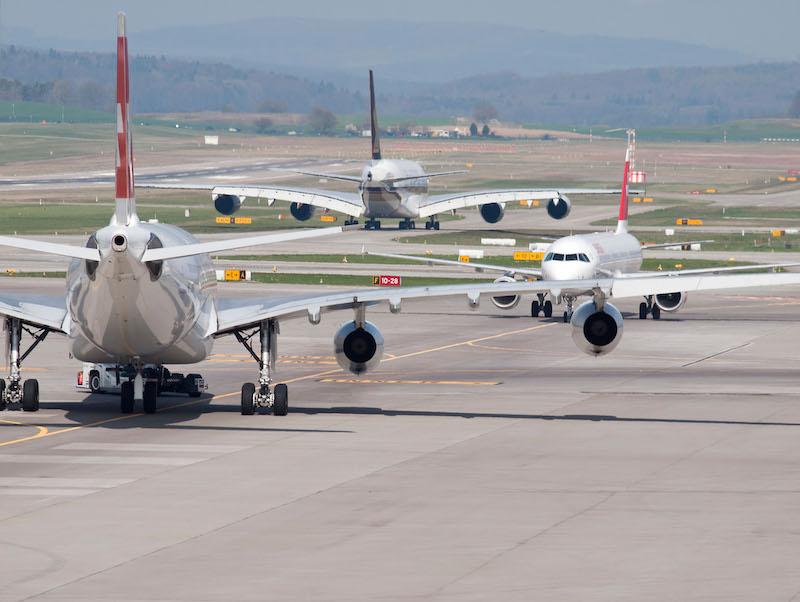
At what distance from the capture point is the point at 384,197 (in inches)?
5226

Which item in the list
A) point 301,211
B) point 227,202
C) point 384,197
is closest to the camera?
point 384,197

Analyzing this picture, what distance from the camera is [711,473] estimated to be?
113 ft

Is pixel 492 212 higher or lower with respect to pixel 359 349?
higher

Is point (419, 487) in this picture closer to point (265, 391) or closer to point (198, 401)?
point (265, 391)

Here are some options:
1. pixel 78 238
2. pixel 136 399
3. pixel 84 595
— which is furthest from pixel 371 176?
pixel 84 595

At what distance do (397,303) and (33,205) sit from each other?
128 meters

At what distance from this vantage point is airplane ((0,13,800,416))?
37.5 metres

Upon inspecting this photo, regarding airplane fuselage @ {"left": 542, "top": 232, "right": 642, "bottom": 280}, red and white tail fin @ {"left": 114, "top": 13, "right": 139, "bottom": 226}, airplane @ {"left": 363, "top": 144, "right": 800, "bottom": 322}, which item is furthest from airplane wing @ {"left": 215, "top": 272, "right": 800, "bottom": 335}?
airplane fuselage @ {"left": 542, "top": 232, "right": 642, "bottom": 280}

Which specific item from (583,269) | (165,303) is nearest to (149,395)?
(165,303)

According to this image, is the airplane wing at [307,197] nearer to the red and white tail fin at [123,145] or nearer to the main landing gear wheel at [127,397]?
the main landing gear wheel at [127,397]

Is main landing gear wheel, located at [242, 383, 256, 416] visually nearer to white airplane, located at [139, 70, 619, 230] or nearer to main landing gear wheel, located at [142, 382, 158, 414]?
main landing gear wheel, located at [142, 382, 158, 414]

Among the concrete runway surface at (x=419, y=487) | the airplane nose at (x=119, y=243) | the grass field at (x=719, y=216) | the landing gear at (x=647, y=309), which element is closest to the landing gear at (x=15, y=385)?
the concrete runway surface at (x=419, y=487)

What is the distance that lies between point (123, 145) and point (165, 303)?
12.7 feet

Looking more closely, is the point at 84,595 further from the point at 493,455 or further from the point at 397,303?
the point at 397,303
